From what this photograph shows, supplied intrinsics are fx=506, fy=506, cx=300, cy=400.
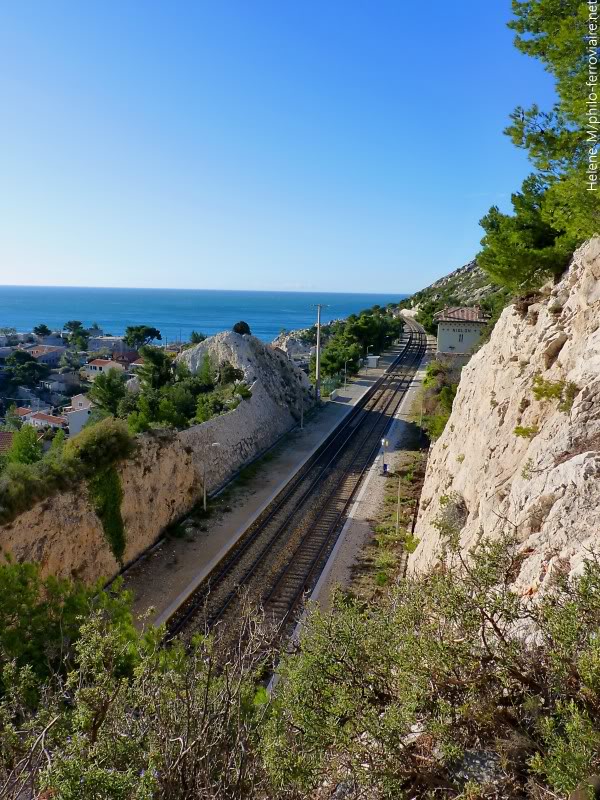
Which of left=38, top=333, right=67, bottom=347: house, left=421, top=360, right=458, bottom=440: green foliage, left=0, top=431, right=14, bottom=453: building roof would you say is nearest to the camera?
left=0, top=431, right=14, bottom=453: building roof

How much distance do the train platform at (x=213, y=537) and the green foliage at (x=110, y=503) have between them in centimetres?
119

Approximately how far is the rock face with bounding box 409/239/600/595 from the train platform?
685 cm

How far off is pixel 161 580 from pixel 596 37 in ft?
60.9

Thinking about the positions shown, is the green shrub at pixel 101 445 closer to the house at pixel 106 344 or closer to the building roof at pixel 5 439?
the building roof at pixel 5 439

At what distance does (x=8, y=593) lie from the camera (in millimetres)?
9898

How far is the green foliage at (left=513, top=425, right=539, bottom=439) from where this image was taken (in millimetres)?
11055

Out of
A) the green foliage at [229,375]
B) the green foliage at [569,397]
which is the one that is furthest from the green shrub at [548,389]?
the green foliage at [229,375]

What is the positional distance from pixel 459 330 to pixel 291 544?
2746 centimetres

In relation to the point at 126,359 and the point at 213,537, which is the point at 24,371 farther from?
the point at 213,537

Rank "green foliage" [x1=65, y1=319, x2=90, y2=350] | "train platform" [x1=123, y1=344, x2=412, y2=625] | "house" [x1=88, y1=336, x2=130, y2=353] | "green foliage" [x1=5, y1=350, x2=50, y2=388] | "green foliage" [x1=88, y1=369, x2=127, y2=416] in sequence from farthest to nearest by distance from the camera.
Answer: "green foliage" [x1=65, y1=319, x2=90, y2=350] < "house" [x1=88, y1=336, x2=130, y2=353] < "green foliage" [x1=5, y1=350, x2=50, y2=388] < "green foliage" [x1=88, y1=369, x2=127, y2=416] < "train platform" [x1=123, y1=344, x2=412, y2=625]

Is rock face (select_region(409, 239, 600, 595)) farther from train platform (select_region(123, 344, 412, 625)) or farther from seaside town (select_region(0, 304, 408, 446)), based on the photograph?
seaside town (select_region(0, 304, 408, 446))

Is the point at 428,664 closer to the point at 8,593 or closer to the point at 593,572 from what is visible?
the point at 593,572

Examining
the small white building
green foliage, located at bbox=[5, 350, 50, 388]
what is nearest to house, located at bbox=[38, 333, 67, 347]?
the small white building

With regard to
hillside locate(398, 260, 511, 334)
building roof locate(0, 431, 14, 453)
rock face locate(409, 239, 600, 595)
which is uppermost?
hillside locate(398, 260, 511, 334)
